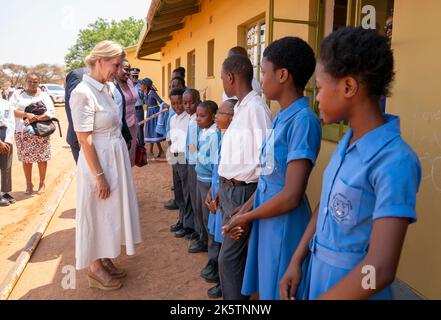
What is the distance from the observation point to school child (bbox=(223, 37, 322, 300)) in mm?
1582

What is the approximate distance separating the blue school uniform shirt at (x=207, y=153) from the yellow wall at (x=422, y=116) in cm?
144

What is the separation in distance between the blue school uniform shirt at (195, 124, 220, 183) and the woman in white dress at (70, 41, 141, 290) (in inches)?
25.4

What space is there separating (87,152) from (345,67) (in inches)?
81.0

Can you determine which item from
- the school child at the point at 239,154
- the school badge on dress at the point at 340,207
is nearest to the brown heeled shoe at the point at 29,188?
the school child at the point at 239,154

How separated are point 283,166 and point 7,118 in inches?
192

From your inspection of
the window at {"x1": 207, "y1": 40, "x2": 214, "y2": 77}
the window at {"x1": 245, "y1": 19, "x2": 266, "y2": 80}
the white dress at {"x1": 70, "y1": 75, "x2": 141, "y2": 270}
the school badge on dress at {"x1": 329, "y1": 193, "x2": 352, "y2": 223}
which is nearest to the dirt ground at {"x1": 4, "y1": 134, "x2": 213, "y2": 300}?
the white dress at {"x1": 70, "y1": 75, "x2": 141, "y2": 270}

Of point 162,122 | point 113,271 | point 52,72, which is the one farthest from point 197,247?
point 52,72

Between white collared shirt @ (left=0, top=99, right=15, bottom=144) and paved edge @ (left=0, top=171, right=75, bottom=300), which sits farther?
white collared shirt @ (left=0, top=99, right=15, bottom=144)

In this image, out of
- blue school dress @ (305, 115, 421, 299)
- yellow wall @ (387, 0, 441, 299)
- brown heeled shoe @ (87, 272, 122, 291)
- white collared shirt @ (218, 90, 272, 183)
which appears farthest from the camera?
brown heeled shoe @ (87, 272, 122, 291)

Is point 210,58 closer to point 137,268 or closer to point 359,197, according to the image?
point 137,268

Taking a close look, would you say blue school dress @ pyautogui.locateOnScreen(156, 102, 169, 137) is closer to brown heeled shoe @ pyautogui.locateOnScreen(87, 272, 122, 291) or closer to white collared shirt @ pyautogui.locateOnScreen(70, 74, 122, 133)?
white collared shirt @ pyautogui.locateOnScreen(70, 74, 122, 133)

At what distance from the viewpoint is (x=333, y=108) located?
1.19 metres

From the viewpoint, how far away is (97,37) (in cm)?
4397
